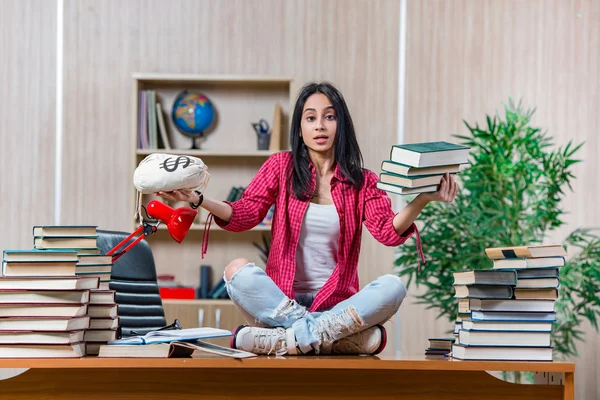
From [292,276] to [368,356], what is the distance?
374mm

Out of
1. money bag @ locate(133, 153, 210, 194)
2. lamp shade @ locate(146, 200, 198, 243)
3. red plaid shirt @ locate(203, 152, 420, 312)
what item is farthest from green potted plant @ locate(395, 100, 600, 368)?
money bag @ locate(133, 153, 210, 194)

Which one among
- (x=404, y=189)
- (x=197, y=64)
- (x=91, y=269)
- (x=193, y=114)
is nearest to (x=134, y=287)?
(x=91, y=269)

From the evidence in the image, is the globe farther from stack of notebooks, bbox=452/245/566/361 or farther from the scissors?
stack of notebooks, bbox=452/245/566/361

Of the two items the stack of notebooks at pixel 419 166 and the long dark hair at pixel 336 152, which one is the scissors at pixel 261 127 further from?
the stack of notebooks at pixel 419 166

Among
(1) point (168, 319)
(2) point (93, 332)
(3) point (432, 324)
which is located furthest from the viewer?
(3) point (432, 324)

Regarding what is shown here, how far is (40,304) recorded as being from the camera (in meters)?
1.85

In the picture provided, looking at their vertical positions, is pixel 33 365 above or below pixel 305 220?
below

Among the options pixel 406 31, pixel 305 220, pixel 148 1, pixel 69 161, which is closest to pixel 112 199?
pixel 69 161

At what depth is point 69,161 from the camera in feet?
15.1

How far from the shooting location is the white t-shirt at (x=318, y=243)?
2396 mm

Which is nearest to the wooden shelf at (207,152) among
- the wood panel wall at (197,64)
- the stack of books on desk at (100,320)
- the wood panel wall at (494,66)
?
the wood panel wall at (197,64)

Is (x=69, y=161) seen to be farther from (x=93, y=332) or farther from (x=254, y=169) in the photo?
(x=93, y=332)

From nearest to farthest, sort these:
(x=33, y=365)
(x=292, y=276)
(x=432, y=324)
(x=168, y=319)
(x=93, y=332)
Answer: (x=33, y=365), (x=93, y=332), (x=292, y=276), (x=168, y=319), (x=432, y=324)

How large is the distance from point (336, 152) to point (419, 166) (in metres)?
0.55
